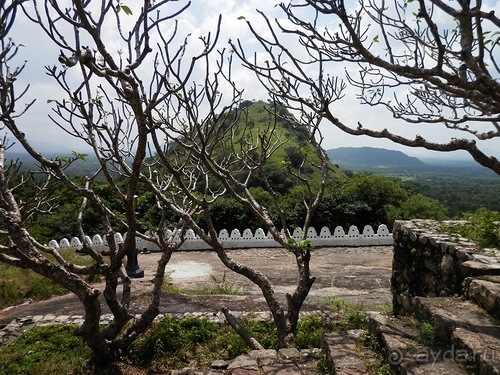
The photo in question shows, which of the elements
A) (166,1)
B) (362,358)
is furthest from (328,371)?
(166,1)

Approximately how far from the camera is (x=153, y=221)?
48.0 feet

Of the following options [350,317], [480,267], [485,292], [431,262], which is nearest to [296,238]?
[350,317]

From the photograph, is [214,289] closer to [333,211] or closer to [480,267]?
[480,267]

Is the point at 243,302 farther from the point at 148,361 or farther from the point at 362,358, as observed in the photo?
the point at 362,358

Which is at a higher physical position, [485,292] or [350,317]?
[485,292]

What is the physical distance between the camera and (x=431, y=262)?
4.98 metres

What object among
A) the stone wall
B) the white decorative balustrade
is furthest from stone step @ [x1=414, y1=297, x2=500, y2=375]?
the white decorative balustrade

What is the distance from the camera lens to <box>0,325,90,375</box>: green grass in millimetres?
4402

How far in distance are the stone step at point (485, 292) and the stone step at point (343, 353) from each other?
4.06ft

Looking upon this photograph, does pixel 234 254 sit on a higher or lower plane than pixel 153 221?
lower

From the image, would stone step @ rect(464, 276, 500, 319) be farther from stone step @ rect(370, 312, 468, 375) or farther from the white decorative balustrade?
the white decorative balustrade

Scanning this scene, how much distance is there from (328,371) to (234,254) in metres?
8.12

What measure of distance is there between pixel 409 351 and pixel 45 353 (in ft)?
13.9

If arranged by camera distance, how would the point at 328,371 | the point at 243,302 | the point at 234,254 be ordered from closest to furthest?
the point at 328,371
the point at 243,302
the point at 234,254
